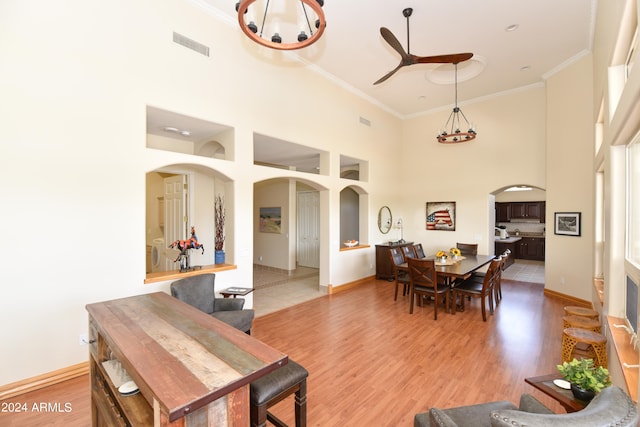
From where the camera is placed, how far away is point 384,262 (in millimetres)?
6648

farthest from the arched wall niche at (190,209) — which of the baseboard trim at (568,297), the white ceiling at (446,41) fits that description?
the baseboard trim at (568,297)

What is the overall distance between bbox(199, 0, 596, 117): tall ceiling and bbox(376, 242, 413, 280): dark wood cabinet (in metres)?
3.56

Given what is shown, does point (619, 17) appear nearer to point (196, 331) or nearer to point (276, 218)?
point (196, 331)

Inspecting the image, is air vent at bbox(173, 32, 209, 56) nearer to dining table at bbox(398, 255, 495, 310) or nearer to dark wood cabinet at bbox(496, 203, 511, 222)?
dining table at bbox(398, 255, 495, 310)

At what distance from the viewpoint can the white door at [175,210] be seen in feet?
16.7

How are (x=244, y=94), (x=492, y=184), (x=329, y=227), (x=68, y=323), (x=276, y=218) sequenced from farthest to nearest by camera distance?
1. (x=276, y=218)
2. (x=492, y=184)
3. (x=329, y=227)
4. (x=244, y=94)
5. (x=68, y=323)

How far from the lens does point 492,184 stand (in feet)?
21.4

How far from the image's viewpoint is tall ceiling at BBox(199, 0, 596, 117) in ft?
12.3

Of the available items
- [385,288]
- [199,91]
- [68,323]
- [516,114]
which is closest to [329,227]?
[385,288]

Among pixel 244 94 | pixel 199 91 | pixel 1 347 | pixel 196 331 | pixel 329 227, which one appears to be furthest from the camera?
pixel 329 227

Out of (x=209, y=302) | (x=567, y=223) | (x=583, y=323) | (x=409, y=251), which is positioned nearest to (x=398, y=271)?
(x=409, y=251)

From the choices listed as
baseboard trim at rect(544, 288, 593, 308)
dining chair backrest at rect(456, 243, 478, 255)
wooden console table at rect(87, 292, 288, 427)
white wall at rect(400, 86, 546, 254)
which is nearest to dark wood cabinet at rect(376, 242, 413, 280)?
dining chair backrest at rect(456, 243, 478, 255)

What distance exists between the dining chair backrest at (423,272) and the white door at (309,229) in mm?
4173

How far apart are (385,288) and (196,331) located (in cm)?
498
